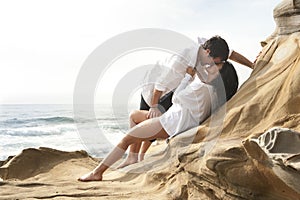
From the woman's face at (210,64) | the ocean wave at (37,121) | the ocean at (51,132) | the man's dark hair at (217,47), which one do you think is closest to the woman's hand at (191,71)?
the woman's face at (210,64)

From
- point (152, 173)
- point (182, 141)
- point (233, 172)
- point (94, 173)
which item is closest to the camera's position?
point (233, 172)

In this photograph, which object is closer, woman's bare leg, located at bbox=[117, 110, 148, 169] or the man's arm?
the man's arm

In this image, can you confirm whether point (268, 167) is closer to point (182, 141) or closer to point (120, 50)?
point (182, 141)

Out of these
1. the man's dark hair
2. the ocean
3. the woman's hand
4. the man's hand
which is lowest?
the ocean

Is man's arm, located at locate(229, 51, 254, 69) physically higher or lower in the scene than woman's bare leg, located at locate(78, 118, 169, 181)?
higher

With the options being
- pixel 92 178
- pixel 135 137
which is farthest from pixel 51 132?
pixel 135 137

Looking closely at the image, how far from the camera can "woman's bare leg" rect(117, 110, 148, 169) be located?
14.3 feet

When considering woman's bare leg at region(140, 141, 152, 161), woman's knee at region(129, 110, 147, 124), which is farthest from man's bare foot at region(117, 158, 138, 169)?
woman's knee at region(129, 110, 147, 124)

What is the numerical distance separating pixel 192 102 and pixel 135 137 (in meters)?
0.75

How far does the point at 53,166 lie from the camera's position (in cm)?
546

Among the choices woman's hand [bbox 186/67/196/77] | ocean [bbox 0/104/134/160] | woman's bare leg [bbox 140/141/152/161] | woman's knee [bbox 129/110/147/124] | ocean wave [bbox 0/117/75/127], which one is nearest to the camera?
woman's hand [bbox 186/67/196/77]

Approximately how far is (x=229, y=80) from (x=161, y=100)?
2.47 ft

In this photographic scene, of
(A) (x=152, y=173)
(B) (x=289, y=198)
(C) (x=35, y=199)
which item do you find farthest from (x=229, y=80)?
(C) (x=35, y=199)

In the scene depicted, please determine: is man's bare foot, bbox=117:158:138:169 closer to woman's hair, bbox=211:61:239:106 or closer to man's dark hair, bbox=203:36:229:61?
woman's hair, bbox=211:61:239:106
